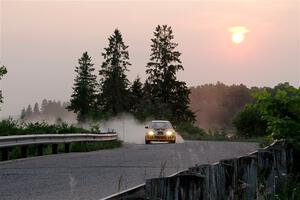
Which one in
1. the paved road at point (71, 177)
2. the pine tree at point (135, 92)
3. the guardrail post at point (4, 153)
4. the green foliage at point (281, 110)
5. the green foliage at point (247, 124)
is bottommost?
the paved road at point (71, 177)

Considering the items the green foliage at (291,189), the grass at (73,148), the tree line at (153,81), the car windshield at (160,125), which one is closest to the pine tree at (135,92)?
the tree line at (153,81)

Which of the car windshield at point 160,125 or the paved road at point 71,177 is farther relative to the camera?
the car windshield at point 160,125

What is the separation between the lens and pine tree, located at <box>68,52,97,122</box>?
9838 centimetres

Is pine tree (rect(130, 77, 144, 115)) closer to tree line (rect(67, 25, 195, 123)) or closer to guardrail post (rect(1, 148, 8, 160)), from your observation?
tree line (rect(67, 25, 195, 123))

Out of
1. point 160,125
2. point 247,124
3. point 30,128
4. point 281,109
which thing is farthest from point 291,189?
point 247,124

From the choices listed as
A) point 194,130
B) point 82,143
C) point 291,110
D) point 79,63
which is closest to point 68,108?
point 79,63

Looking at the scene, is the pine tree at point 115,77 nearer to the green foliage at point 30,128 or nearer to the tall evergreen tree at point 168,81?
the tall evergreen tree at point 168,81

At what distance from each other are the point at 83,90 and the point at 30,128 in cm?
7653

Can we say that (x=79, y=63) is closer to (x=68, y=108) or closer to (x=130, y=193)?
(x=68, y=108)

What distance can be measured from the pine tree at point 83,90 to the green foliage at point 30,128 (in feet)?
Result: 230

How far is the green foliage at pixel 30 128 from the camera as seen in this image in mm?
20891

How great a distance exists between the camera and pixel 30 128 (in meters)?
22.9

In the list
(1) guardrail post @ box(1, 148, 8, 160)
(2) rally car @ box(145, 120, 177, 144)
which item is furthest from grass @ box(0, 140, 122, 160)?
(2) rally car @ box(145, 120, 177, 144)

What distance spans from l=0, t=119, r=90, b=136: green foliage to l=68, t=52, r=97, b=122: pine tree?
230ft
